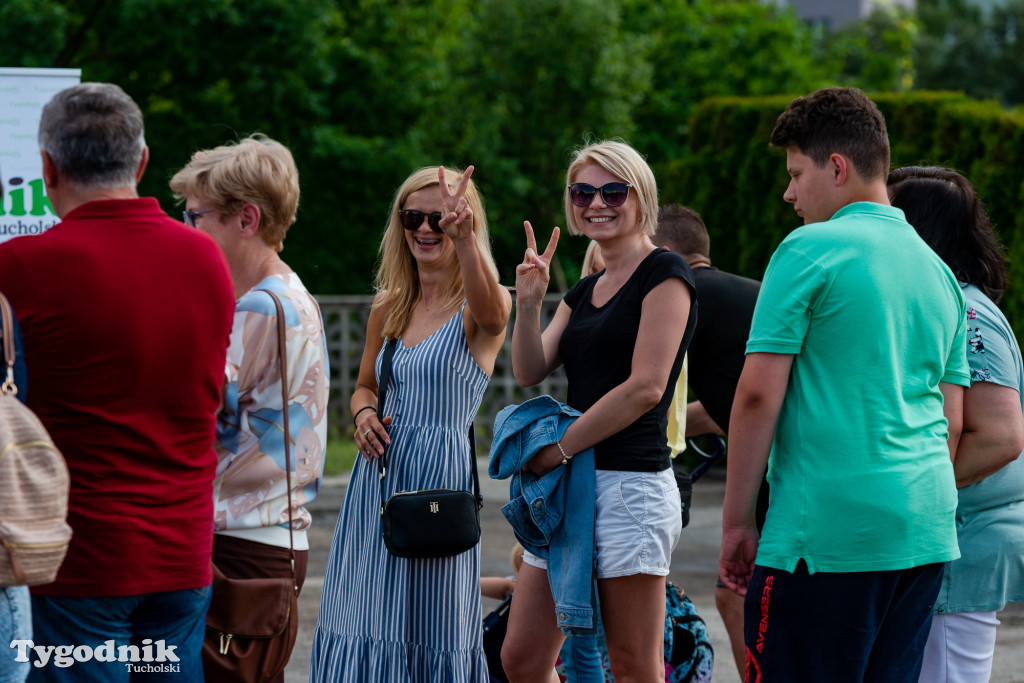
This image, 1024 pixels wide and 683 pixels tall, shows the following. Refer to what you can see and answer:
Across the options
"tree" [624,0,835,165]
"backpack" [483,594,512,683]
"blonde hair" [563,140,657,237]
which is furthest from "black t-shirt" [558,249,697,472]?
"tree" [624,0,835,165]

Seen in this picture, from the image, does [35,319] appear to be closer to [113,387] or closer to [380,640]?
[113,387]

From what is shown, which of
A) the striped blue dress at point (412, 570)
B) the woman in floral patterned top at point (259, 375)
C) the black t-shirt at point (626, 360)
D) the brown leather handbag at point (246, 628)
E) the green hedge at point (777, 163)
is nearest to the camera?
the brown leather handbag at point (246, 628)

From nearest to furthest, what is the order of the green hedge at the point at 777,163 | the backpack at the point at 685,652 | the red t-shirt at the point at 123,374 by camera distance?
the red t-shirt at the point at 123,374, the backpack at the point at 685,652, the green hedge at the point at 777,163

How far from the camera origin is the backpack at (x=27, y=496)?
7.07 ft

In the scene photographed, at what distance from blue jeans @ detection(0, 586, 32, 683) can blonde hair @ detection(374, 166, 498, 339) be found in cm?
177

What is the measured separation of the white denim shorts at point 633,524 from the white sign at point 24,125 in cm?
384

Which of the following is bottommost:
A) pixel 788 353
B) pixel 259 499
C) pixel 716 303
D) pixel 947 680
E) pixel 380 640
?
pixel 380 640

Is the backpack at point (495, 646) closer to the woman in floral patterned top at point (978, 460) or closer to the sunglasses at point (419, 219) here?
the sunglasses at point (419, 219)

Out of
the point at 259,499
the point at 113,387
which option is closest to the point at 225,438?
the point at 259,499

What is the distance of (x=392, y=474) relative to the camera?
3.68 m

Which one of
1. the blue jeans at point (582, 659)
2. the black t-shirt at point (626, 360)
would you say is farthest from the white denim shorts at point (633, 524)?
the blue jeans at point (582, 659)

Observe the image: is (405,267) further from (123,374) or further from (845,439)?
(845,439)

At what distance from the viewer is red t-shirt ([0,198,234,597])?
2.36m

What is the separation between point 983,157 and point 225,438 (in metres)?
7.14
